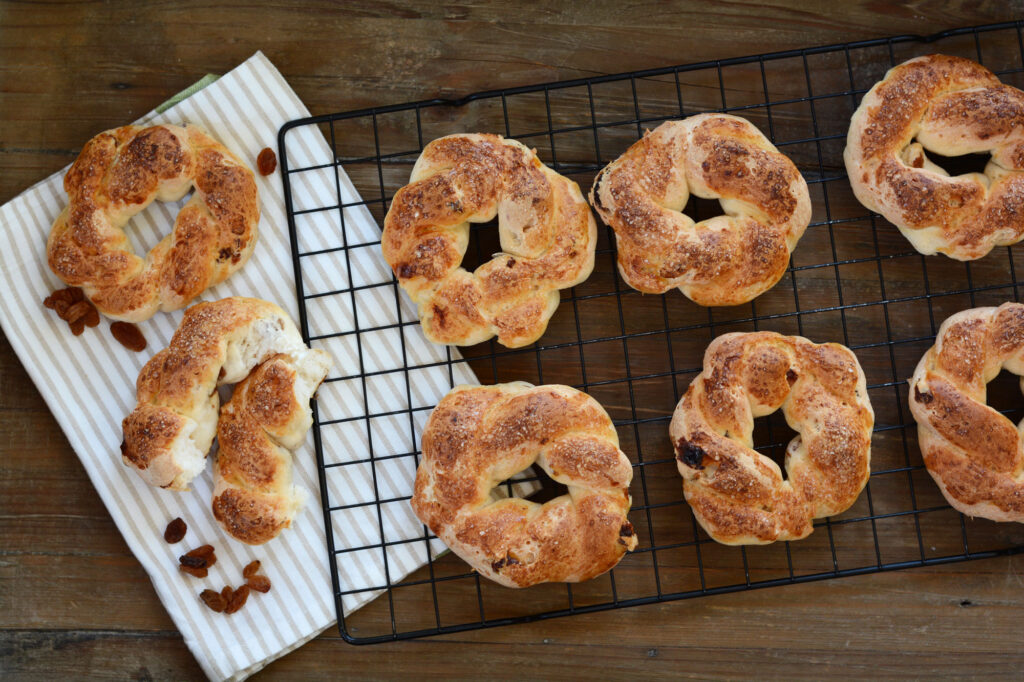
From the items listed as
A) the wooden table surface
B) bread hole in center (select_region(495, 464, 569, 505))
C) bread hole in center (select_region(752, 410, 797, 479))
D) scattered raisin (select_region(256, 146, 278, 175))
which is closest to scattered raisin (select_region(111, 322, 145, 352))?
the wooden table surface

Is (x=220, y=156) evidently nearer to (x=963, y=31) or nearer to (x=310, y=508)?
(x=310, y=508)

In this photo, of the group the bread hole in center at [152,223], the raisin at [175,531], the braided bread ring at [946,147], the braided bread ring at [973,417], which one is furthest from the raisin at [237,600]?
the braided bread ring at [946,147]

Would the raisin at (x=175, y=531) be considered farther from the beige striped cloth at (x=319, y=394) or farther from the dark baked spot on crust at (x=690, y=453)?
the dark baked spot on crust at (x=690, y=453)

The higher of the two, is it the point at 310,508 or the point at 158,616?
the point at 310,508

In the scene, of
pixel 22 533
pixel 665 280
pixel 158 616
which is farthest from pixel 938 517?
pixel 22 533

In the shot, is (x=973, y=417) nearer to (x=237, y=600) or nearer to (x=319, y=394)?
(x=319, y=394)

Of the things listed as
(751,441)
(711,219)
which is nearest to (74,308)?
(711,219)
